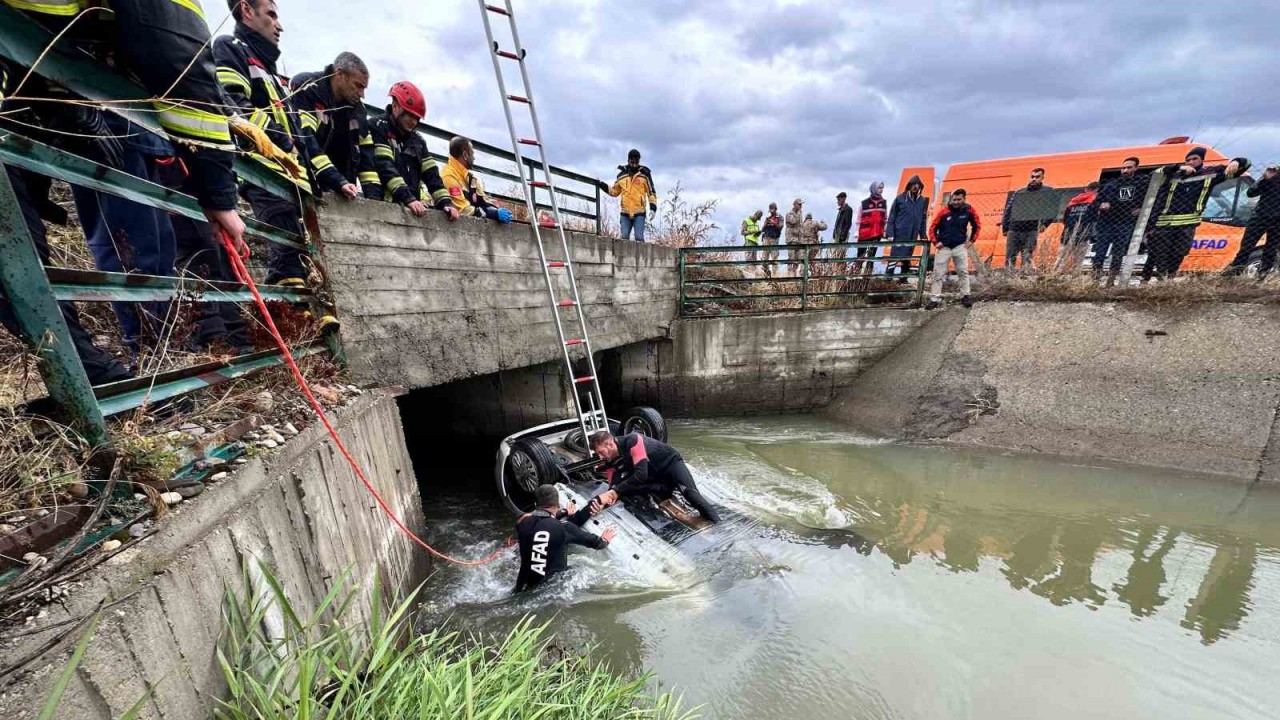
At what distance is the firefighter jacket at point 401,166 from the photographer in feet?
13.3

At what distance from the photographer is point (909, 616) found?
3488mm

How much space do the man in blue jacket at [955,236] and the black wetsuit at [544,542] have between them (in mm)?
7440

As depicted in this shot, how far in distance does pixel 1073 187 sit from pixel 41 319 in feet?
42.6

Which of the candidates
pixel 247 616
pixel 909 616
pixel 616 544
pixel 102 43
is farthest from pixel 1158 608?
pixel 102 43

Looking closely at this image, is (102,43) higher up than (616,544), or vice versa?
A: (102,43)

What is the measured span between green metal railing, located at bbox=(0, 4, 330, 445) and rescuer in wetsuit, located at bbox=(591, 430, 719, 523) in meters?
3.03

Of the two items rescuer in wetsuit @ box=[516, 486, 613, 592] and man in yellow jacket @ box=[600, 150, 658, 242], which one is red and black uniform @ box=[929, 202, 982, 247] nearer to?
man in yellow jacket @ box=[600, 150, 658, 242]

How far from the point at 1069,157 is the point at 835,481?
28.5 feet

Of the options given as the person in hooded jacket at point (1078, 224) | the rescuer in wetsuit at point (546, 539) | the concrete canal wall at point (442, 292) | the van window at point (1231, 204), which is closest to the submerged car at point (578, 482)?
the rescuer in wetsuit at point (546, 539)

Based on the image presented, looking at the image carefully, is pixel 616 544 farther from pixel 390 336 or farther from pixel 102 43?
pixel 102 43

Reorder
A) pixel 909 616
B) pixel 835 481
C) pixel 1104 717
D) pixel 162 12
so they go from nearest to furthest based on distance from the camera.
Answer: pixel 162 12 < pixel 1104 717 < pixel 909 616 < pixel 835 481

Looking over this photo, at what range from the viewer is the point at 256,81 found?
329 cm

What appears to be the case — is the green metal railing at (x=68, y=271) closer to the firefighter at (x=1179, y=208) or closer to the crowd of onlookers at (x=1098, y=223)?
the crowd of onlookers at (x=1098, y=223)

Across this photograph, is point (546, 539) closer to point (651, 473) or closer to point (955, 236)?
point (651, 473)
